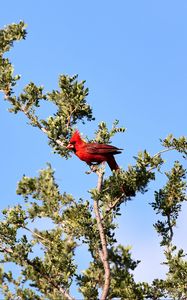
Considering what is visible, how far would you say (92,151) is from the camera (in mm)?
15711

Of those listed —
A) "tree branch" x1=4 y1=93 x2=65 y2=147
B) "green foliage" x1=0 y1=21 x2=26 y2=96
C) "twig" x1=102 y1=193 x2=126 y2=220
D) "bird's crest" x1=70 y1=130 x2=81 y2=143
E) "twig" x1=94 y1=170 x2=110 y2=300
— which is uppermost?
"green foliage" x1=0 y1=21 x2=26 y2=96

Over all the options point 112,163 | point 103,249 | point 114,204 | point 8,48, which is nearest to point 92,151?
point 112,163

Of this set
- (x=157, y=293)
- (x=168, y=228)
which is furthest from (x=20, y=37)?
(x=157, y=293)

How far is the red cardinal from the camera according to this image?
620 inches

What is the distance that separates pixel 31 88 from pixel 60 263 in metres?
5.32

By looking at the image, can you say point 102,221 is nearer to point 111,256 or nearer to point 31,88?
point 111,256

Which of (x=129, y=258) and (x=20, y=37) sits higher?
(x=20, y=37)

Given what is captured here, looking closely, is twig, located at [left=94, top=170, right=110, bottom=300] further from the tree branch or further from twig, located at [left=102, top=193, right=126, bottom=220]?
the tree branch

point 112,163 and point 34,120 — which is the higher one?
point 34,120

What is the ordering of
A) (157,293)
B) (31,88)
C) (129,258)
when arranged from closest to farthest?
(129,258)
(157,293)
(31,88)

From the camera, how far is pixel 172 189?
650 inches

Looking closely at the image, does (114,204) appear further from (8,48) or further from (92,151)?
(8,48)

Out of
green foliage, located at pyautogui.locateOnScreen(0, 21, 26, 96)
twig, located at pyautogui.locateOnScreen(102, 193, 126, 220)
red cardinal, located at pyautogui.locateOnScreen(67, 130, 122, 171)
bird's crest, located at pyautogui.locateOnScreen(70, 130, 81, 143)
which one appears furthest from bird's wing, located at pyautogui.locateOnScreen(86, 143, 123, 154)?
green foliage, located at pyautogui.locateOnScreen(0, 21, 26, 96)

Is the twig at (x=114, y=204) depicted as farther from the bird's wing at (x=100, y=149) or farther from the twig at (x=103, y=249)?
the bird's wing at (x=100, y=149)
